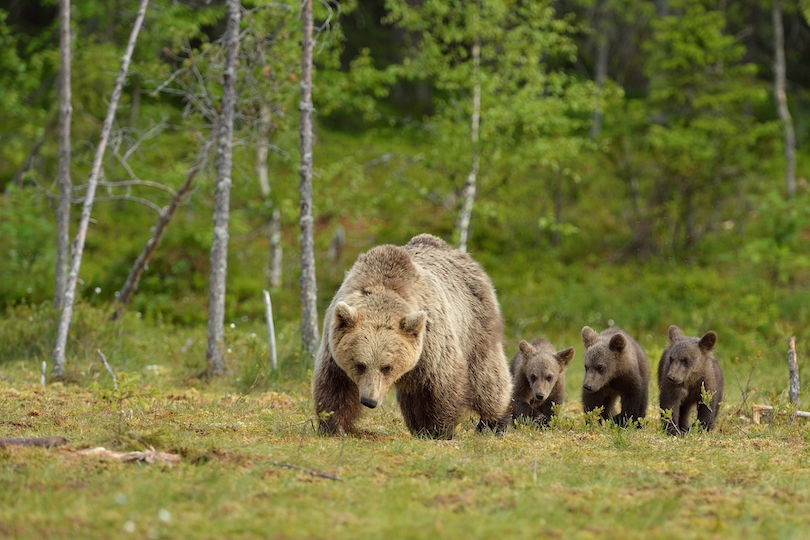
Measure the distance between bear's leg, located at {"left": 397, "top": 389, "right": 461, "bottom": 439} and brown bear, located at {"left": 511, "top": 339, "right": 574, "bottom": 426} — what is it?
1469mm

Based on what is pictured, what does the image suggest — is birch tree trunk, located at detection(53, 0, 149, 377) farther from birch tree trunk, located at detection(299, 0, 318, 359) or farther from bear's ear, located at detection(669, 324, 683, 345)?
bear's ear, located at detection(669, 324, 683, 345)

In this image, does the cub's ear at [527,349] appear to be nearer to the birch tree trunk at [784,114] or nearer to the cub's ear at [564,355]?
the cub's ear at [564,355]

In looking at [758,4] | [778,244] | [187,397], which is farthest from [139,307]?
[758,4]

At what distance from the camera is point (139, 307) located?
Result: 19.5 metres

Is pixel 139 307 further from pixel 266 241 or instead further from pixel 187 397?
pixel 187 397

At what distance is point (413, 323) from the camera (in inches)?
284

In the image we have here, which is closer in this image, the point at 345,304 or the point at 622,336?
the point at 345,304

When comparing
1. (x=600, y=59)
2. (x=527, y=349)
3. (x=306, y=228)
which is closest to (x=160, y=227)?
(x=306, y=228)

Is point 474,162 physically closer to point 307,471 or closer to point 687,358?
point 687,358

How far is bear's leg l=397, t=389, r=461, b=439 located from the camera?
7871 millimetres

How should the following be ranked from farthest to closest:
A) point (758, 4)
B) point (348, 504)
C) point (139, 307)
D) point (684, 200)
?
1. point (758, 4)
2. point (684, 200)
3. point (139, 307)
4. point (348, 504)

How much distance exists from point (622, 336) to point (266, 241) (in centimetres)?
1841

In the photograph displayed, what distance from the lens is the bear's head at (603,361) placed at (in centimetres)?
922

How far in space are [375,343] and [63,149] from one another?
8.87 m
